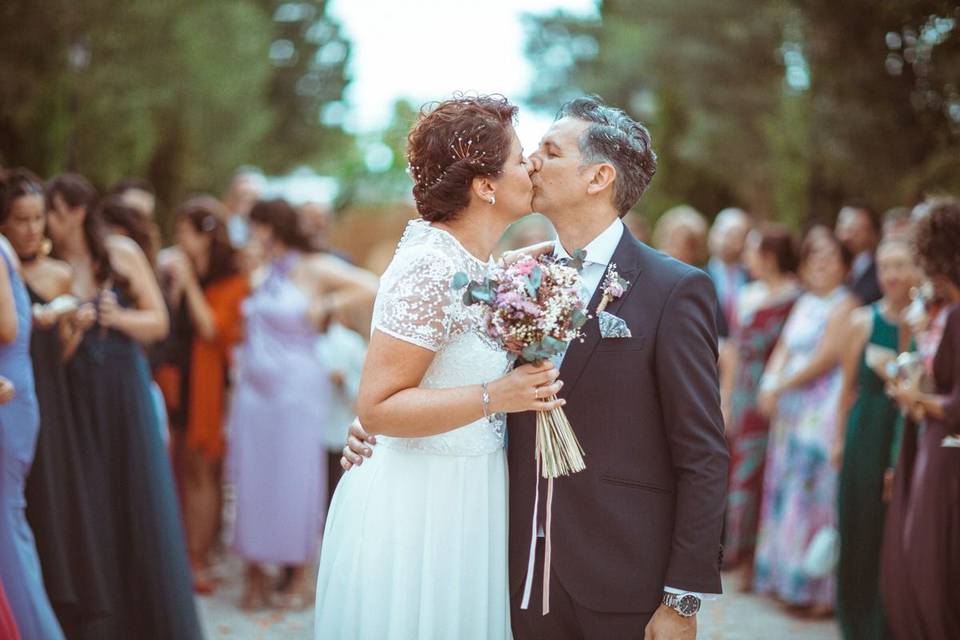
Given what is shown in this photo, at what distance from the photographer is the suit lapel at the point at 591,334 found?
10.8 feet

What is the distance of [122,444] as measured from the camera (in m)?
5.70

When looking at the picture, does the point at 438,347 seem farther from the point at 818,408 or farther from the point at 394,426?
the point at 818,408

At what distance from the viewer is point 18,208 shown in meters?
5.09

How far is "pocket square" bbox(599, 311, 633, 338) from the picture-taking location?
3227 mm

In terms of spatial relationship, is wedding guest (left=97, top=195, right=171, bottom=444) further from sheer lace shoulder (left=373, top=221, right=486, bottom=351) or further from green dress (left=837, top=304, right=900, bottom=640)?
green dress (left=837, top=304, right=900, bottom=640)

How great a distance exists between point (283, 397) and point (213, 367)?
32.7 inches

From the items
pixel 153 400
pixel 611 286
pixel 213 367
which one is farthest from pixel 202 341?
pixel 611 286

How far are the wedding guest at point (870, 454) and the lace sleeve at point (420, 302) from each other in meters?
3.85

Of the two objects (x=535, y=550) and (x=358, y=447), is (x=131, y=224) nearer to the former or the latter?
(x=358, y=447)

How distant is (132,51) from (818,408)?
11.8 m

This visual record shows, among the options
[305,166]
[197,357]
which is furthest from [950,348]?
[305,166]

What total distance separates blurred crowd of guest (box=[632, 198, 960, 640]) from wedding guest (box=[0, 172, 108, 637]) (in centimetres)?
379

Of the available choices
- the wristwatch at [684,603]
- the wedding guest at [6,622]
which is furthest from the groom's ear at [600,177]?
the wedding guest at [6,622]

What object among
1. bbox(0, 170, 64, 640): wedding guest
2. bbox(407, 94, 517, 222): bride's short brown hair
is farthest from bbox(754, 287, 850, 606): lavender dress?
bbox(0, 170, 64, 640): wedding guest
